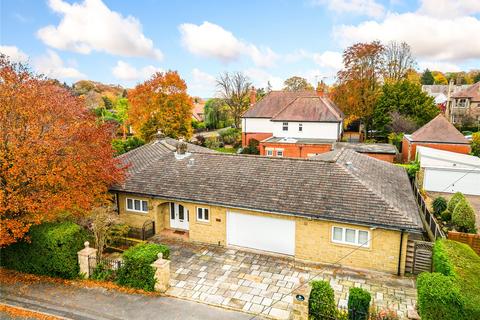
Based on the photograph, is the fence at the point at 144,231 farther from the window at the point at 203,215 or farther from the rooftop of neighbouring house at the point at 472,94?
the rooftop of neighbouring house at the point at 472,94

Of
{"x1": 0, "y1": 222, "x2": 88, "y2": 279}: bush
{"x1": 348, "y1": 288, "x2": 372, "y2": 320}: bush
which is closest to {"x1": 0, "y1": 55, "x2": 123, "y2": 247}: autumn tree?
{"x1": 0, "y1": 222, "x2": 88, "y2": 279}: bush

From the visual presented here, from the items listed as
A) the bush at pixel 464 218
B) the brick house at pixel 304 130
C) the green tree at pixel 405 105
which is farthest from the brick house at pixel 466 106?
the bush at pixel 464 218

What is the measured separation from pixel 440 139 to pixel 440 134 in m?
0.60

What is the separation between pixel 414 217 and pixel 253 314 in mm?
8681

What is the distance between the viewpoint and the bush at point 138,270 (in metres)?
13.5

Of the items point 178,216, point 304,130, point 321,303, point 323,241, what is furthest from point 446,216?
point 304,130

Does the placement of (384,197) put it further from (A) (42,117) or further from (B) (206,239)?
(A) (42,117)

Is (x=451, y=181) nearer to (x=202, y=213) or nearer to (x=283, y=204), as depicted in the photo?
(x=283, y=204)

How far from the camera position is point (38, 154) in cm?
1374

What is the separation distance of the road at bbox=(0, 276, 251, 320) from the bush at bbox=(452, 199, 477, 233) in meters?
14.0

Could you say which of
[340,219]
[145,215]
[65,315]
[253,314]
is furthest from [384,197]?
[65,315]

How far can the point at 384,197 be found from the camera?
1593 cm

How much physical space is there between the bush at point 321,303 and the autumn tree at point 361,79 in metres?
43.2

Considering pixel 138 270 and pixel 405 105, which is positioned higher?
pixel 405 105
